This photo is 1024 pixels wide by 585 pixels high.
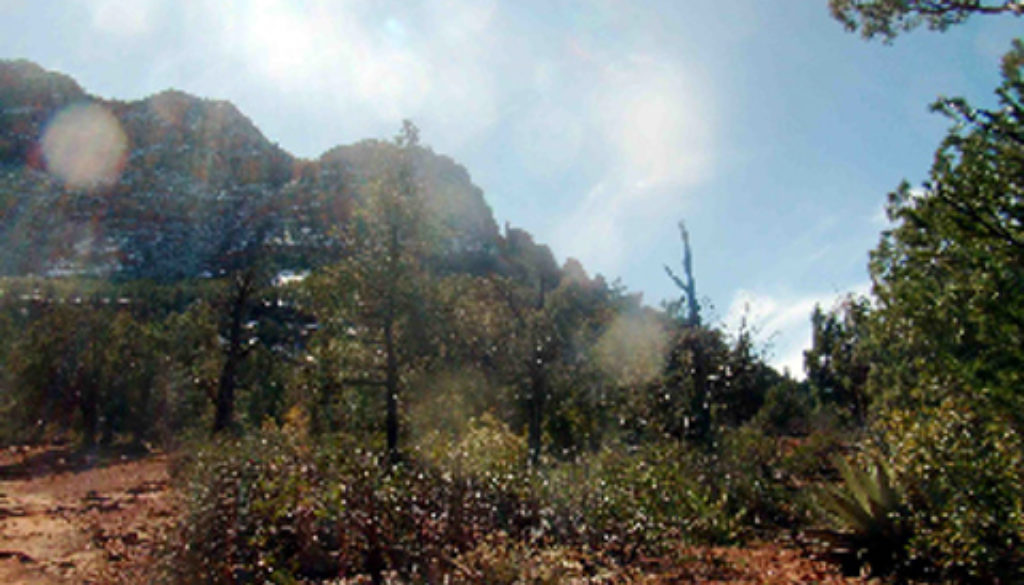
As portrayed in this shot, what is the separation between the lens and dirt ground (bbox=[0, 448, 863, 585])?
679cm

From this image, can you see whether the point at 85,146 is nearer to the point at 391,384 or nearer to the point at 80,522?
the point at 80,522

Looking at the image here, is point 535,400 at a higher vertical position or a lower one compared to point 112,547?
higher

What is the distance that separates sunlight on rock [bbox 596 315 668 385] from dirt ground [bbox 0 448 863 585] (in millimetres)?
8769

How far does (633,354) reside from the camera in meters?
19.7

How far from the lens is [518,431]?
19.4 m

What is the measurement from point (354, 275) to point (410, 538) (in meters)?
8.52

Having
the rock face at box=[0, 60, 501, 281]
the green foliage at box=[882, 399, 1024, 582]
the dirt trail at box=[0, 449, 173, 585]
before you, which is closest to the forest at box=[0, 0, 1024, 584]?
the green foliage at box=[882, 399, 1024, 582]

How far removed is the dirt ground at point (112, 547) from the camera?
267 inches

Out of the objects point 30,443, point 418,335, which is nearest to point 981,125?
A: point 418,335

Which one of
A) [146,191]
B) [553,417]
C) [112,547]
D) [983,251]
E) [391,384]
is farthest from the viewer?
[146,191]

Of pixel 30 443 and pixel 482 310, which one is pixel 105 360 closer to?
pixel 30 443

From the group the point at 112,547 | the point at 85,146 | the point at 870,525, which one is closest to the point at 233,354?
the point at 112,547

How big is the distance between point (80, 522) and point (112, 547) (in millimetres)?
3582

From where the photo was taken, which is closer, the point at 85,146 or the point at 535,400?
the point at 535,400
